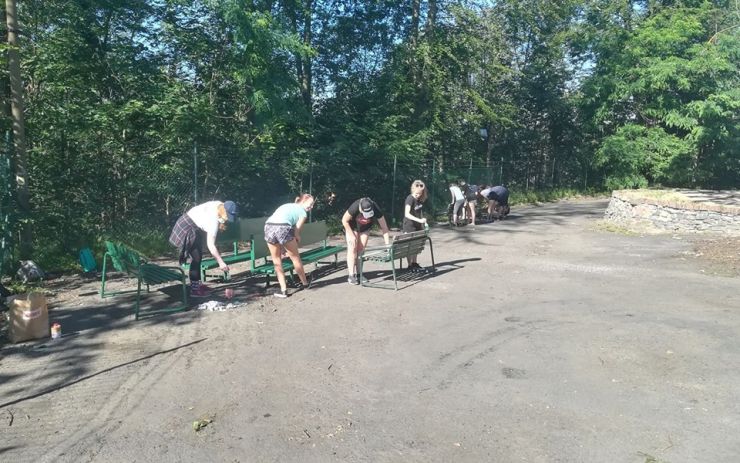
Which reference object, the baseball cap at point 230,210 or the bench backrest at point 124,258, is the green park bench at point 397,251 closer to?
the baseball cap at point 230,210

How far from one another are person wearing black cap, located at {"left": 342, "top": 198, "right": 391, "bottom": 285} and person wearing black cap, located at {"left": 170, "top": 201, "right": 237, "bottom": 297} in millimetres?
1941

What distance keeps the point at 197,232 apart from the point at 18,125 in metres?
4.21

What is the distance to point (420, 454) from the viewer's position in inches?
145

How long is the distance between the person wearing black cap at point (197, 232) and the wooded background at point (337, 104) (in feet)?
9.32

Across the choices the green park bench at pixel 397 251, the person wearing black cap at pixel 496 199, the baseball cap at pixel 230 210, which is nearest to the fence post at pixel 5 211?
the baseball cap at pixel 230 210

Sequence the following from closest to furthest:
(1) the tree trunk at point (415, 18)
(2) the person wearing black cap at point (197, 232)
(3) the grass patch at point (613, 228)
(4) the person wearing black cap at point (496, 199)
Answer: (2) the person wearing black cap at point (197, 232) → (3) the grass patch at point (613, 228) → (4) the person wearing black cap at point (496, 199) → (1) the tree trunk at point (415, 18)

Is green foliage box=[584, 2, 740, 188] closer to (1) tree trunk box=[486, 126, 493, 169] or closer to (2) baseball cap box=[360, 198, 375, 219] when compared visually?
(1) tree trunk box=[486, 126, 493, 169]

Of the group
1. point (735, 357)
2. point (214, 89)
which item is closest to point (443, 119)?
point (214, 89)

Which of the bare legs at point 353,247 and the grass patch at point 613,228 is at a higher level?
the bare legs at point 353,247

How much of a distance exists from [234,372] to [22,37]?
9.41 m

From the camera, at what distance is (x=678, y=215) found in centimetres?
1416

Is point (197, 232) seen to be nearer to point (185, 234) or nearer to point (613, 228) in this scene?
point (185, 234)

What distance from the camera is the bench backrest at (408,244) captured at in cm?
829

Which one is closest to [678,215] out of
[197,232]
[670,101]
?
[197,232]
